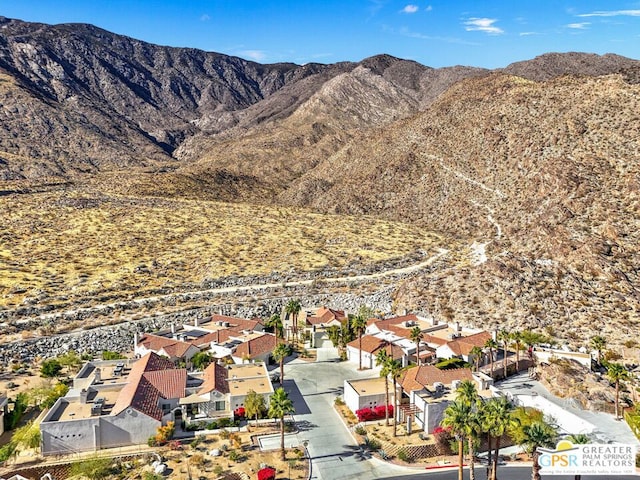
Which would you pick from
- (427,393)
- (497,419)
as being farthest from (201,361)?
(497,419)

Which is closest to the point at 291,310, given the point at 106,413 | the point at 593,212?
the point at 106,413

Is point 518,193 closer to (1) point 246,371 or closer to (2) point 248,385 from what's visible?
(1) point 246,371

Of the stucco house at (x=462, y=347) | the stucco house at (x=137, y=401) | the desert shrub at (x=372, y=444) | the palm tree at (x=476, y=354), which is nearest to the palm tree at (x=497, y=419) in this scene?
the desert shrub at (x=372, y=444)

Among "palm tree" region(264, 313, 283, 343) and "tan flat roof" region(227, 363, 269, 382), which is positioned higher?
"palm tree" region(264, 313, 283, 343)

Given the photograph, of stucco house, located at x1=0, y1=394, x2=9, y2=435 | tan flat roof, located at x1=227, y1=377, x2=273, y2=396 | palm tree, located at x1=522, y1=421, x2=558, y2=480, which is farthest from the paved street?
stucco house, located at x1=0, y1=394, x2=9, y2=435

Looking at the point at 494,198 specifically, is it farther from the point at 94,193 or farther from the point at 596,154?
the point at 94,193

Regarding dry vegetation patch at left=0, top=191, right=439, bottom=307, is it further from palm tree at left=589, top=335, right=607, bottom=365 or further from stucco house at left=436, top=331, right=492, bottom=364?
palm tree at left=589, top=335, right=607, bottom=365

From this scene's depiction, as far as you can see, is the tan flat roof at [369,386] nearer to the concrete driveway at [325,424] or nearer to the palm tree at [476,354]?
the concrete driveway at [325,424]
